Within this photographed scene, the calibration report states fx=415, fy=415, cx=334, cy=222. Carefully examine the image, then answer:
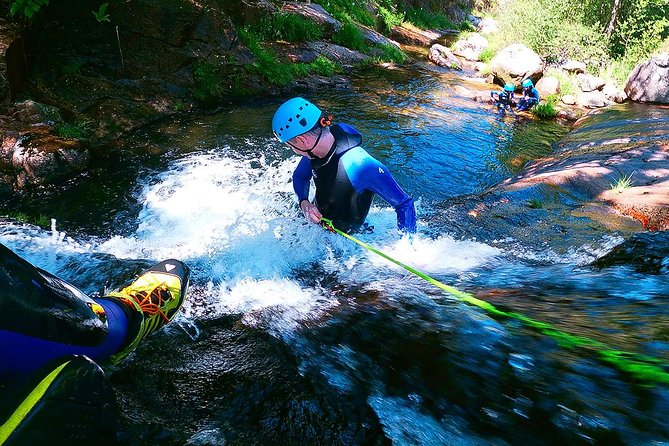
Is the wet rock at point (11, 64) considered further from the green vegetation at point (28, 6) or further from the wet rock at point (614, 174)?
the wet rock at point (614, 174)

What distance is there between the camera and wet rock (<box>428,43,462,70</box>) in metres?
16.5

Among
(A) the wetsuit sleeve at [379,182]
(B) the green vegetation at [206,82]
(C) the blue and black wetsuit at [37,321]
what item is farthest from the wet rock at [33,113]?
(C) the blue and black wetsuit at [37,321]

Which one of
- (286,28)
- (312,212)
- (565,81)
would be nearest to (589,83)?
(565,81)

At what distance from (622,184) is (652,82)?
9793 mm

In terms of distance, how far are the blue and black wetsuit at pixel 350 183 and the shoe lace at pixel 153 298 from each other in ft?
5.15

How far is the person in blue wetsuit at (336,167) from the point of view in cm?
311

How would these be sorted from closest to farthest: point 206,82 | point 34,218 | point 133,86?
point 34,218 < point 133,86 < point 206,82

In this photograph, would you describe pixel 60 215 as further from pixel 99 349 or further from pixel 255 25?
pixel 255 25

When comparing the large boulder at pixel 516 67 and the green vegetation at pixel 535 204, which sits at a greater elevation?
the large boulder at pixel 516 67

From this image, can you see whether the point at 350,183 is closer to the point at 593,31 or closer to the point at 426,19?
the point at 593,31

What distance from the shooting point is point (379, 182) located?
3254 millimetres

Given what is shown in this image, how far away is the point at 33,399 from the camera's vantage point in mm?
1222

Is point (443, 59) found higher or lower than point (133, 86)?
higher

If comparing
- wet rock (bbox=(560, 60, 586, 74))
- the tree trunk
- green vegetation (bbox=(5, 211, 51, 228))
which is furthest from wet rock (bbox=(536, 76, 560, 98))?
green vegetation (bbox=(5, 211, 51, 228))
